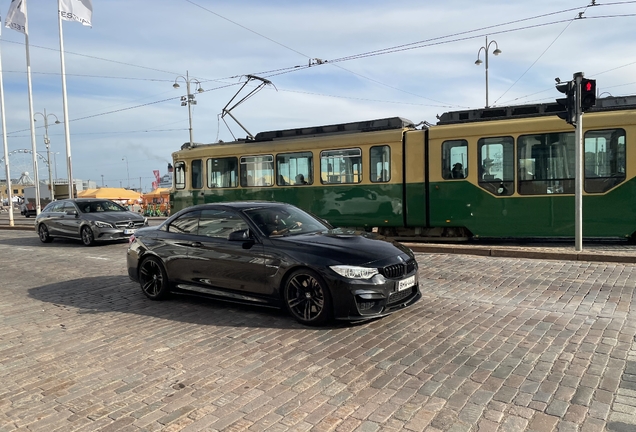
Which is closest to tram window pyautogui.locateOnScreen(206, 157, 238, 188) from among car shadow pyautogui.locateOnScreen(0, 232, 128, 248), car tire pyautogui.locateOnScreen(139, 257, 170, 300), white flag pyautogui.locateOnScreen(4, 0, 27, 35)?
car shadow pyautogui.locateOnScreen(0, 232, 128, 248)

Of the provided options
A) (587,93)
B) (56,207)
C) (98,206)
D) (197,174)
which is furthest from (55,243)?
(587,93)

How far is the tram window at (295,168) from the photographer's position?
587 inches

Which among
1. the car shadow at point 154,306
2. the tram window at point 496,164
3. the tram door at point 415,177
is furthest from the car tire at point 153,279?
the tram window at point 496,164

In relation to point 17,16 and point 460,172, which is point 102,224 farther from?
point 17,16

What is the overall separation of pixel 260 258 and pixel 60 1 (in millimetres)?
24180

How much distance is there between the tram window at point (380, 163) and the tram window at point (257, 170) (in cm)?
341

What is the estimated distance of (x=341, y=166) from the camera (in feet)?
47.3

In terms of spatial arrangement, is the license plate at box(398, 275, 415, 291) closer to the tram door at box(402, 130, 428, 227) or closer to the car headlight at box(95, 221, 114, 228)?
the tram door at box(402, 130, 428, 227)

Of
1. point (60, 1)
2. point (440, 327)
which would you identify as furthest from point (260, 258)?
point (60, 1)

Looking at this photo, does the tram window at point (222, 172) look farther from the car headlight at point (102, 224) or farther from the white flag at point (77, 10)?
the white flag at point (77, 10)

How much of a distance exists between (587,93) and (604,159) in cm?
216

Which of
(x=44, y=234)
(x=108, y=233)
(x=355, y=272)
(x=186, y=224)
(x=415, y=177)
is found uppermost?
(x=415, y=177)

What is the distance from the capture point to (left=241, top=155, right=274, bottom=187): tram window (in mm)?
15682

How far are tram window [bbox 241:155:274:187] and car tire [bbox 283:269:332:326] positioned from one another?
10097 mm
